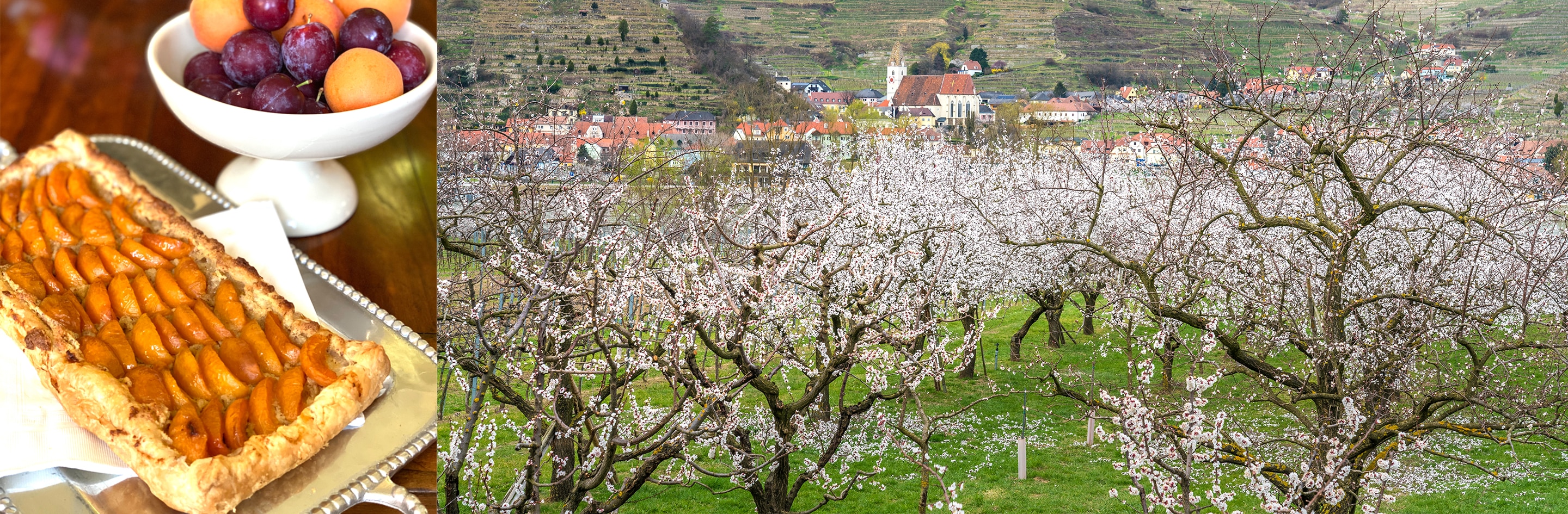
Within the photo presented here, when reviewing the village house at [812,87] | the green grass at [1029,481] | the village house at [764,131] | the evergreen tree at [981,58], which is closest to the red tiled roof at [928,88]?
the evergreen tree at [981,58]

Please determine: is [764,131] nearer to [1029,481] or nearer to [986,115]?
[986,115]

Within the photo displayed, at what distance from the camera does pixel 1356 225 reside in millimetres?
3113

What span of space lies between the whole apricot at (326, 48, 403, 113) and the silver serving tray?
0.23 m

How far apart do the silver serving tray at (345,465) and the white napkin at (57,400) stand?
1 centimetres

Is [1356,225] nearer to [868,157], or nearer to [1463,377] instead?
[1463,377]

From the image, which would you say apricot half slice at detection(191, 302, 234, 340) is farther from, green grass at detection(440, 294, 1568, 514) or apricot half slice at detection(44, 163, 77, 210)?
green grass at detection(440, 294, 1568, 514)

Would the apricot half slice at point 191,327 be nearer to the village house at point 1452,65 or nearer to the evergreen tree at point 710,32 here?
the village house at point 1452,65

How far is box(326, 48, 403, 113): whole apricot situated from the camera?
0.84 metres

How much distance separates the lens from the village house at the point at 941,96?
7152 mm

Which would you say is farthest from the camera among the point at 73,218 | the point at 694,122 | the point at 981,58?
the point at 981,58

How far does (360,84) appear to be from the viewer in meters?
0.85

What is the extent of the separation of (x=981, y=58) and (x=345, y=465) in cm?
679

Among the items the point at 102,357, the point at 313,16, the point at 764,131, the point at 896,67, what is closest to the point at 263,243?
the point at 102,357

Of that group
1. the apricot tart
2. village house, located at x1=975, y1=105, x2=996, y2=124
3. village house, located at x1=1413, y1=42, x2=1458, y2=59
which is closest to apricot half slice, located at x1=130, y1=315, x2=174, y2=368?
the apricot tart
